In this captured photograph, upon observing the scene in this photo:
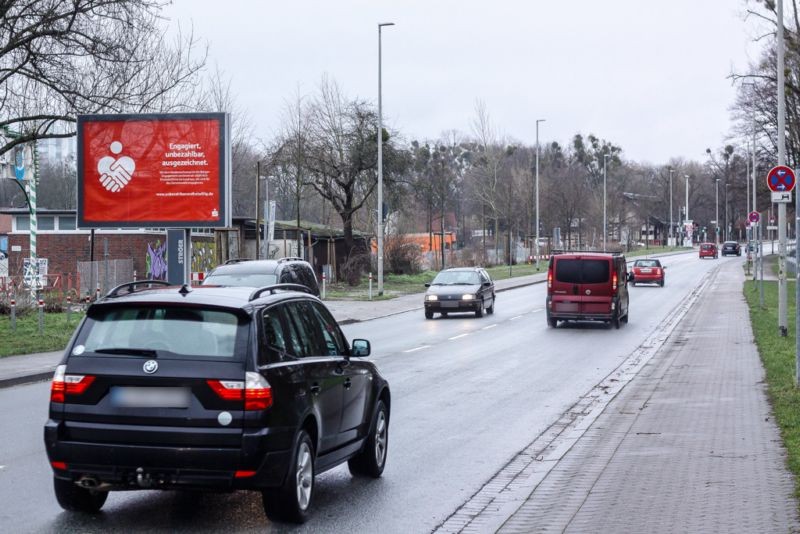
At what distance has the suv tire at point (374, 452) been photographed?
348 inches

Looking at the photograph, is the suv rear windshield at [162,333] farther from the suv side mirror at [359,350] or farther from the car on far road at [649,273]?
the car on far road at [649,273]

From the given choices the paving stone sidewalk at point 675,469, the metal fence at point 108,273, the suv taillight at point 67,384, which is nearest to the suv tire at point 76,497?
the suv taillight at point 67,384

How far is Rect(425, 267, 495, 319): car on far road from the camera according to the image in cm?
3278

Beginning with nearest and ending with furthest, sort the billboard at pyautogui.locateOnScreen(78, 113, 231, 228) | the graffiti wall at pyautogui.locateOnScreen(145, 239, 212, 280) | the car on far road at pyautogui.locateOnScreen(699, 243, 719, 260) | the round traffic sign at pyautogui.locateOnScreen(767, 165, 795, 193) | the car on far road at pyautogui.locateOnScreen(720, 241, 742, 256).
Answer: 1. the round traffic sign at pyautogui.locateOnScreen(767, 165, 795, 193)
2. the billboard at pyautogui.locateOnScreen(78, 113, 231, 228)
3. the graffiti wall at pyautogui.locateOnScreen(145, 239, 212, 280)
4. the car on far road at pyautogui.locateOnScreen(699, 243, 719, 260)
5. the car on far road at pyautogui.locateOnScreen(720, 241, 742, 256)

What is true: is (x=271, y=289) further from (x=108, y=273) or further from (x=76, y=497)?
(x=108, y=273)

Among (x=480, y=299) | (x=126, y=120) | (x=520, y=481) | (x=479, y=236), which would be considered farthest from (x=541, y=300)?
(x=479, y=236)

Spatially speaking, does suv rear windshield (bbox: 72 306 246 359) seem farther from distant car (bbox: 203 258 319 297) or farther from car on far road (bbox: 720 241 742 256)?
Answer: car on far road (bbox: 720 241 742 256)

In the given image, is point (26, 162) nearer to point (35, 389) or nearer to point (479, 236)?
point (35, 389)

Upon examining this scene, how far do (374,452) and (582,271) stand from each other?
65.8ft

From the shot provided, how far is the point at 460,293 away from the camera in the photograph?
32875 mm

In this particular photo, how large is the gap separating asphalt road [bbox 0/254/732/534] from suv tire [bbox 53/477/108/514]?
0.09m

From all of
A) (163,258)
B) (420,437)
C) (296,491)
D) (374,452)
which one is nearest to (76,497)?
(296,491)

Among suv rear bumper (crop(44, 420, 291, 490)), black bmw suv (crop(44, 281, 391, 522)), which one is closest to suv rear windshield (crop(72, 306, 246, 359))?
black bmw suv (crop(44, 281, 391, 522))

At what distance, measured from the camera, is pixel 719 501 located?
766 centimetres
